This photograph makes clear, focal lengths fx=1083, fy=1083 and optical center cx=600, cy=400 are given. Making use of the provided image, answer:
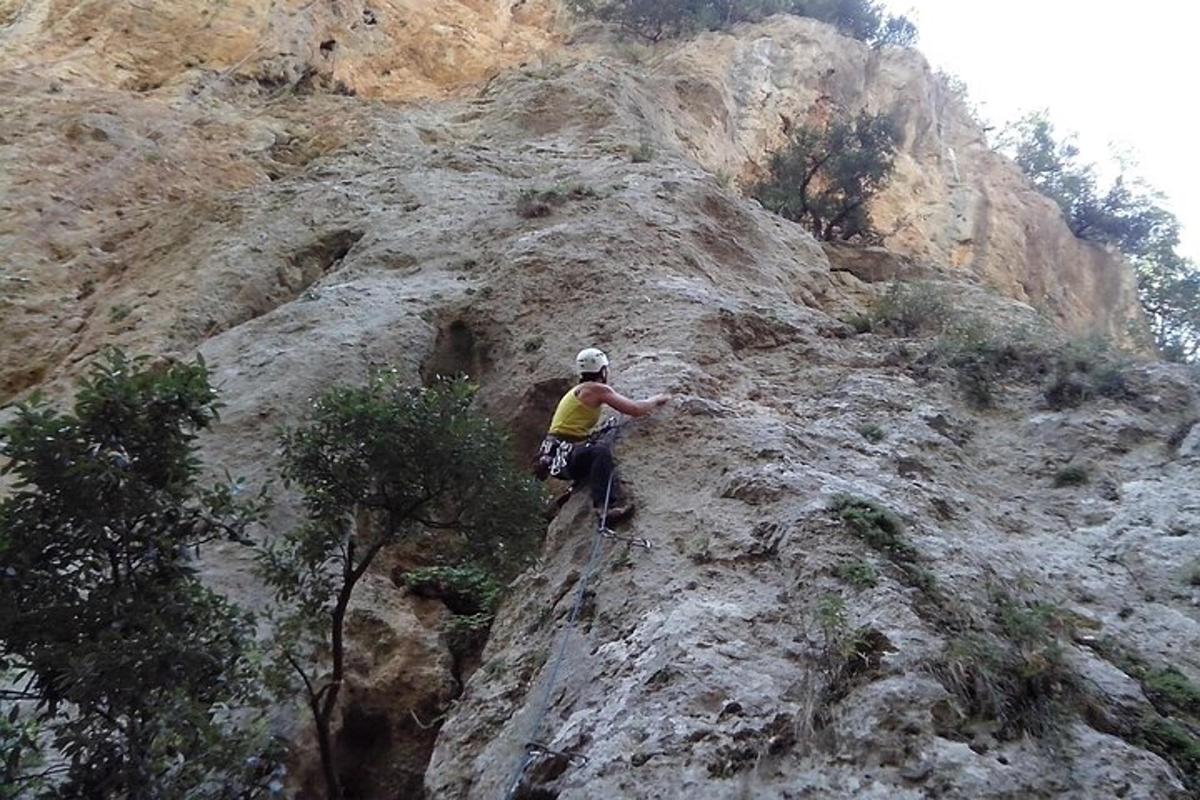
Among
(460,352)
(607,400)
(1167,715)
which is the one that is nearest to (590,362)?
(607,400)

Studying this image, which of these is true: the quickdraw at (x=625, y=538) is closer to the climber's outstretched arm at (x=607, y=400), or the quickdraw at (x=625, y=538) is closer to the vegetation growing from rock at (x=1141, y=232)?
the climber's outstretched arm at (x=607, y=400)

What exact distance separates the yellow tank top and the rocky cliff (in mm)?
513

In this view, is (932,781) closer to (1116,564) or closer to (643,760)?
(643,760)

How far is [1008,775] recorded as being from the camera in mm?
5020

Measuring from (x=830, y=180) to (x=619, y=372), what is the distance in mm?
11269

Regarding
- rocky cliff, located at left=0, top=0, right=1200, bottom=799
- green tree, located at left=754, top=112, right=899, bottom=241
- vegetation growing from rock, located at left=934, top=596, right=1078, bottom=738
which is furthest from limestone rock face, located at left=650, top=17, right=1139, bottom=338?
vegetation growing from rock, located at left=934, top=596, right=1078, bottom=738

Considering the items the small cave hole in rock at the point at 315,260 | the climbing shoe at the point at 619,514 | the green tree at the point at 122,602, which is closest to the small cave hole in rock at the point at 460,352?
the small cave hole in rock at the point at 315,260

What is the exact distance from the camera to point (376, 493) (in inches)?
281

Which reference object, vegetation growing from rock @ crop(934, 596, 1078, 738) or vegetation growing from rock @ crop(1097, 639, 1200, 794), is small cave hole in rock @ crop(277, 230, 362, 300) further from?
vegetation growing from rock @ crop(1097, 639, 1200, 794)

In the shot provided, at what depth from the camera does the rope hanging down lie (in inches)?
227

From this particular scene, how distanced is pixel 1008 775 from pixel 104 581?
4.66m

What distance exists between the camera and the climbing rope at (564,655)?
5754mm

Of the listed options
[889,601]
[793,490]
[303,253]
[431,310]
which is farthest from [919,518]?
[303,253]

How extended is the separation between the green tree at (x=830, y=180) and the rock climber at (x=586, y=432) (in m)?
11.2
